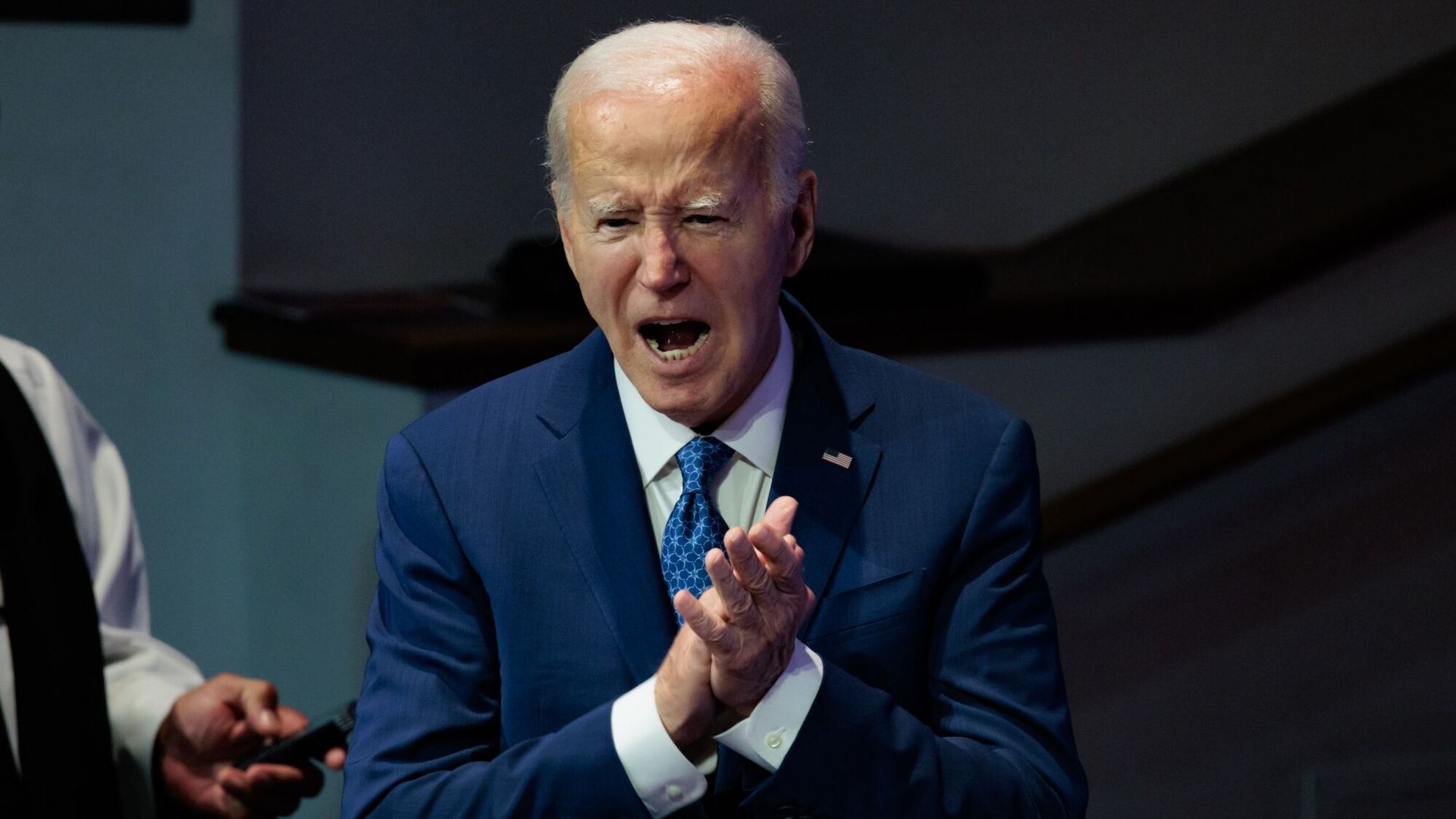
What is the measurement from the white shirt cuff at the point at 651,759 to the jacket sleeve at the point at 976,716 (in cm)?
6

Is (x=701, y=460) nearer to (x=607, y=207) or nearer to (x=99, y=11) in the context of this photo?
(x=607, y=207)

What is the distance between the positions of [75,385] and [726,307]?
7.61 ft

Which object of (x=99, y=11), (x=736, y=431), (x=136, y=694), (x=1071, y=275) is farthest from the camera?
(x=1071, y=275)

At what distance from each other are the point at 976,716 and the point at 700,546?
285 millimetres

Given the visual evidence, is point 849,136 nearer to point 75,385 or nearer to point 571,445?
point 75,385

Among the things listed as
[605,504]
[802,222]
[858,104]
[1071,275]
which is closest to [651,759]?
[605,504]

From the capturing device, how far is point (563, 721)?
159 centimetres

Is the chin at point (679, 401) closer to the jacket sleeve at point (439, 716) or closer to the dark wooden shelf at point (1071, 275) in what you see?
the jacket sleeve at point (439, 716)

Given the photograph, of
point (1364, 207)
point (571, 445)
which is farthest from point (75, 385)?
point (1364, 207)

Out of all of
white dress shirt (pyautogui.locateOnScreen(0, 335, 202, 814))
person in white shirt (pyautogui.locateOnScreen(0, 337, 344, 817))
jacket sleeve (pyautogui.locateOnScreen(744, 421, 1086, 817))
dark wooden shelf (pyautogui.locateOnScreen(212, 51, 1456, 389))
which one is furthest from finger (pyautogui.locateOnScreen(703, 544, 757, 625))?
dark wooden shelf (pyautogui.locateOnScreen(212, 51, 1456, 389))

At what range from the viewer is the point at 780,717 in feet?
4.89

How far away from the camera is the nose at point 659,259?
1.50 m

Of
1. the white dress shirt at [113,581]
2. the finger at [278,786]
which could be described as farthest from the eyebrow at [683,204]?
the white dress shirt at [113,581]

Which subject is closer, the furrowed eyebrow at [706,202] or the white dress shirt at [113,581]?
the furrowed eyebrow at [706,202]
